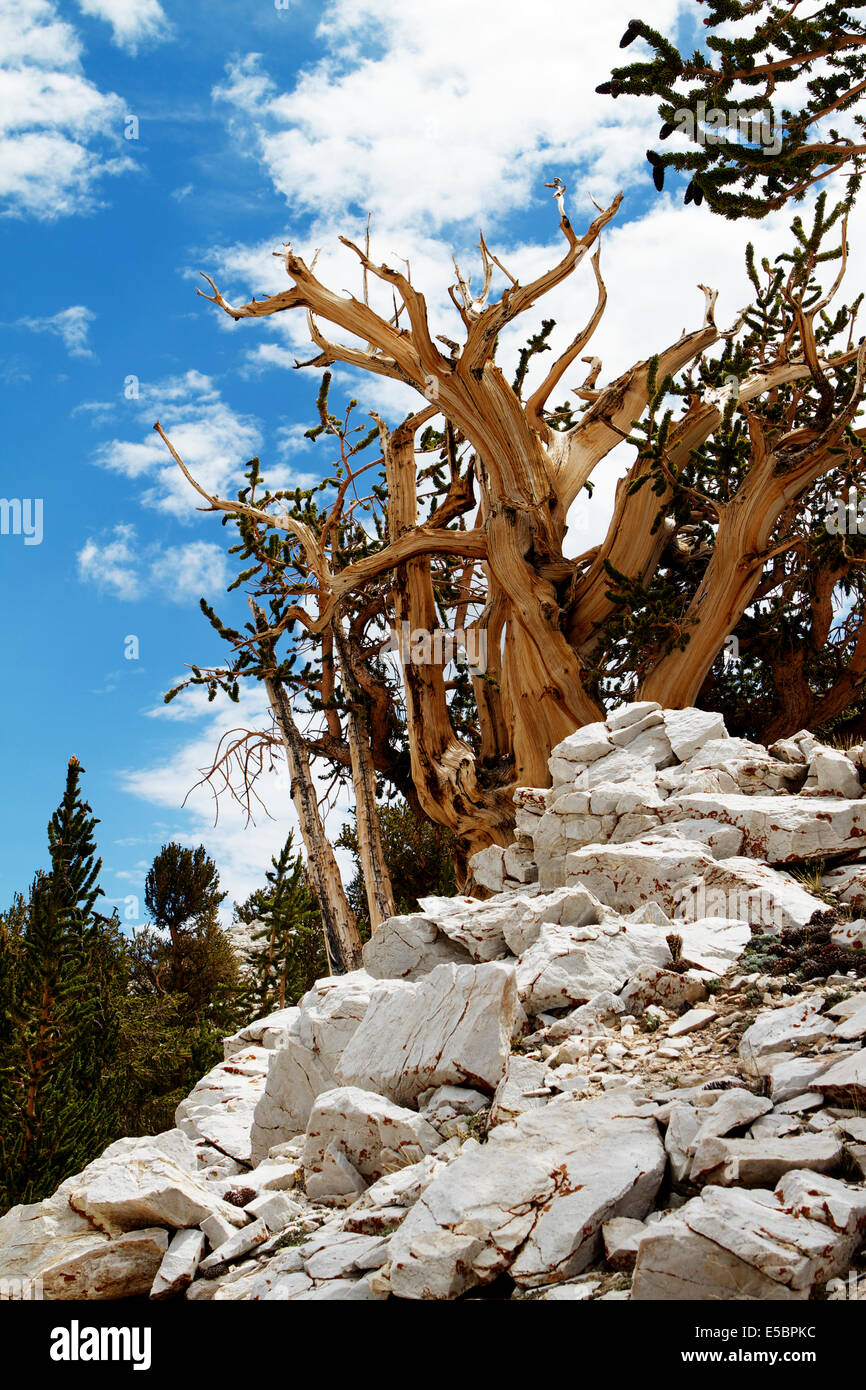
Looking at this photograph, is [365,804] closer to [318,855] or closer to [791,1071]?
[318,855]

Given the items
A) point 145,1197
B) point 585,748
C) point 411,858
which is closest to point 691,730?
point 585,748

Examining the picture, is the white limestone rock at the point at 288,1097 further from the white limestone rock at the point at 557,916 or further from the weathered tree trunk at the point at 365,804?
the weathered tree trunk at the point at 365,804

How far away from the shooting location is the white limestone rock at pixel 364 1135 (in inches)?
199

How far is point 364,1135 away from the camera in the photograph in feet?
17.2

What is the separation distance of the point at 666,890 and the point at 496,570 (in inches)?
Result: 254

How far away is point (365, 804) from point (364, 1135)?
9631mm

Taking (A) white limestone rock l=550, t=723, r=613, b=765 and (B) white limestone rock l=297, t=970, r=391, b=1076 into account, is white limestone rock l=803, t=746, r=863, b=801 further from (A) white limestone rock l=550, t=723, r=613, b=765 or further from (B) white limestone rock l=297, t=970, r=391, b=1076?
(B) white limestone rock l=297, t=970, r=391, b=1076

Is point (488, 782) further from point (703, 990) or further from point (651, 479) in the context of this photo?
point (703, 990)

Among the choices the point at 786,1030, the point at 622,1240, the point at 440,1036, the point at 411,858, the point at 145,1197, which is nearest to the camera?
the point at 622,1240

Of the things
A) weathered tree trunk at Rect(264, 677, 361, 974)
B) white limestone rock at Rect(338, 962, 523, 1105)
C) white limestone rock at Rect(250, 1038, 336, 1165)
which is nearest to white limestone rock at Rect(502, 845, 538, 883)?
white limestone rock at Rect(250, 1038, 336, 1165)

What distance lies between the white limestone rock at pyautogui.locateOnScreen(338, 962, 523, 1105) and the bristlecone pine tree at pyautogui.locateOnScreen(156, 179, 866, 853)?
676 cm

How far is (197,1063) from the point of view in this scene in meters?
14.4
